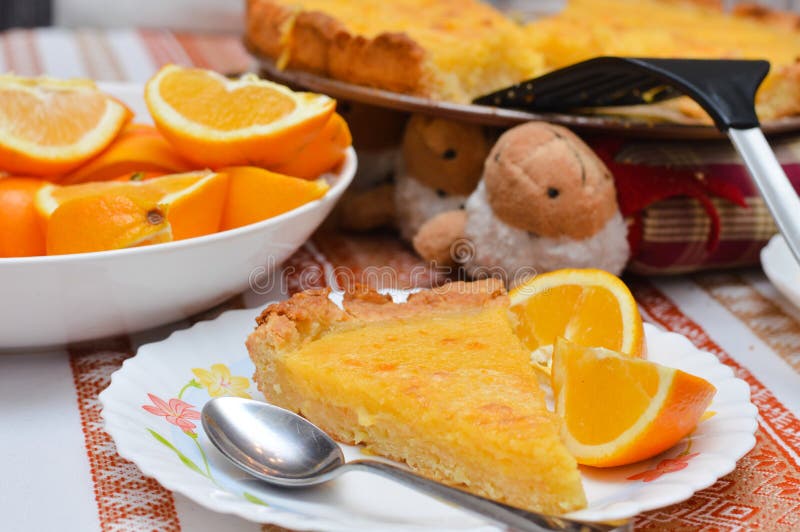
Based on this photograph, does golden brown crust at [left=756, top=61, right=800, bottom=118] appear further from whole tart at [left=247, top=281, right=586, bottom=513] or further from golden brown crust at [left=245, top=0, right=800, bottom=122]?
whole tart at [left=247, top=281, right=586, bottom=513]

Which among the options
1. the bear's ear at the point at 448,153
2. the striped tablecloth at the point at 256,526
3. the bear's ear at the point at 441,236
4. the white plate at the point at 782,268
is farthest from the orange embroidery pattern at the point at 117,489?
the white plate at the point at 782,268

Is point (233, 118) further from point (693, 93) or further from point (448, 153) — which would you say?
point (693, 93)

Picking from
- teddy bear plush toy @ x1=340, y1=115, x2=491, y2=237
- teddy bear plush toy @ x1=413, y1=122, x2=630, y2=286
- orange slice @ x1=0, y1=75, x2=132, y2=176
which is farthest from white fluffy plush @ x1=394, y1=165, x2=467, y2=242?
orange slice @ x1=0, y1=75, x2=132, y2=176

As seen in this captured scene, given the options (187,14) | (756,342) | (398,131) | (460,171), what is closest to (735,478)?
(756,342)

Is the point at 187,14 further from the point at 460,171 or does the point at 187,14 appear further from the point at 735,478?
the point at 735,478

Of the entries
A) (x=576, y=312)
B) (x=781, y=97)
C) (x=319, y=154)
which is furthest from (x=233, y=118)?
(x=781, y=97)

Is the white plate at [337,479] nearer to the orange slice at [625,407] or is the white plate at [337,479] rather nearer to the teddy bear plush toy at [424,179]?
the orange slice at [625,407]

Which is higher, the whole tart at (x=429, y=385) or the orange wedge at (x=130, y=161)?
the orange wedge at (x=130, y=161)
